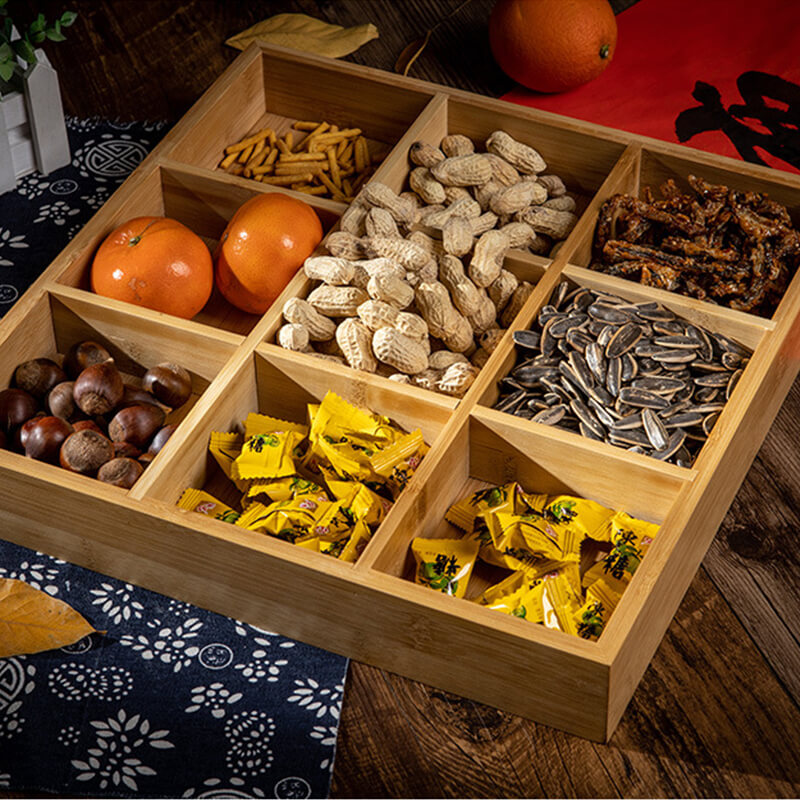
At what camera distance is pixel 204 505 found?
1637 mm

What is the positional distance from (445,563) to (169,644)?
349 mm

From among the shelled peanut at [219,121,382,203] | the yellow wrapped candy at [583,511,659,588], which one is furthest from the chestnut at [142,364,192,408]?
the yellow wrapped candy at [583,511,659,588]

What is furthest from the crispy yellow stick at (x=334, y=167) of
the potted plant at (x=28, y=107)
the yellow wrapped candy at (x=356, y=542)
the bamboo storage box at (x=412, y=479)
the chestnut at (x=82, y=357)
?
the yellow wrapped candy at (x=356, y=542)

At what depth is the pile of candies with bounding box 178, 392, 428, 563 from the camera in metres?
1.60

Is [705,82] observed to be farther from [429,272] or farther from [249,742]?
[249,742]

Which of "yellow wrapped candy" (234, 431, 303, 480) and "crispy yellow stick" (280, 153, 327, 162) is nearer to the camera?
"yellow wrapped candy" (234, 431, 303, 480)

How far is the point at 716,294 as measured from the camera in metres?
1.94

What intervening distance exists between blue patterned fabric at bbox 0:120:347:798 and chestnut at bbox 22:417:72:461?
0.42 feet

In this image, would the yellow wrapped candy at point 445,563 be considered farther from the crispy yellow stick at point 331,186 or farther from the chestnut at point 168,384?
the crispy yellow stick at point 331,186

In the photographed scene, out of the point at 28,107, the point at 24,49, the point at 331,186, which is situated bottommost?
the point at 331,186

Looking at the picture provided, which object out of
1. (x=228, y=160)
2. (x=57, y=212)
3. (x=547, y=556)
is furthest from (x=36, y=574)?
(x=228, y=160)

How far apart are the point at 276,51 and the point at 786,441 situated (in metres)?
1.12

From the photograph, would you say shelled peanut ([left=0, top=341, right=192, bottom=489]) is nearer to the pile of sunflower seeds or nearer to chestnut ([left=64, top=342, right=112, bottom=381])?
chestnut ([left=64, top=342, right=112, bottom=381])

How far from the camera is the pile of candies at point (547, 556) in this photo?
5.00 feet
